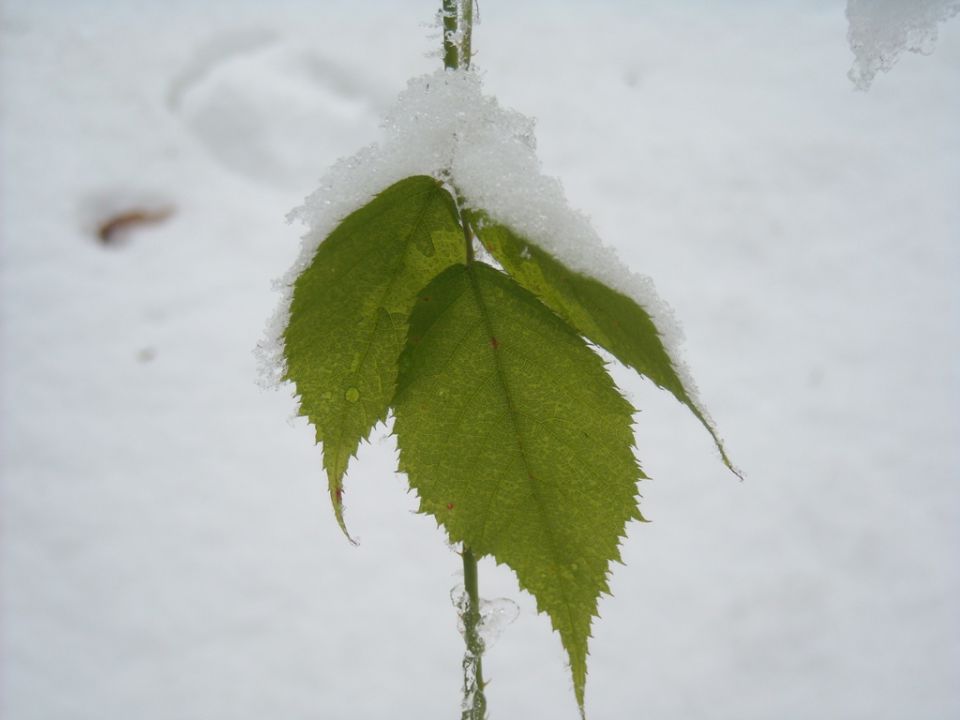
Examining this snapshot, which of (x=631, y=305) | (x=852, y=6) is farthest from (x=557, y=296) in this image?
(x=852, y=6)

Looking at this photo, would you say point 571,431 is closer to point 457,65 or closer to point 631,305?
point 631,305

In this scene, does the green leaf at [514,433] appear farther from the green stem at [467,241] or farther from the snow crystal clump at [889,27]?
the snow crystal clump at [889,27]

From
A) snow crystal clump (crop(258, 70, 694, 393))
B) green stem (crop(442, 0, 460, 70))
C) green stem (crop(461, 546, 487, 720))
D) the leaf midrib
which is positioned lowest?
green stem (crop(461, 546, 487, 720))

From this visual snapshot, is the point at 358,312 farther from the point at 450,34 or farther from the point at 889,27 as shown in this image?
the point at 889,27

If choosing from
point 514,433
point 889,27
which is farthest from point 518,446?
point 889,27

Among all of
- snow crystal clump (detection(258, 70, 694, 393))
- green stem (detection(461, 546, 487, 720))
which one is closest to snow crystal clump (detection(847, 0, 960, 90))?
snow crystal clump (detection(258, 70, 694, 393))

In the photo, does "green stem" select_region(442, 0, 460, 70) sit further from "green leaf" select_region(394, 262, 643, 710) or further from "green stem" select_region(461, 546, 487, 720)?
"green stem" select_region(461, 546, 487, 720)
